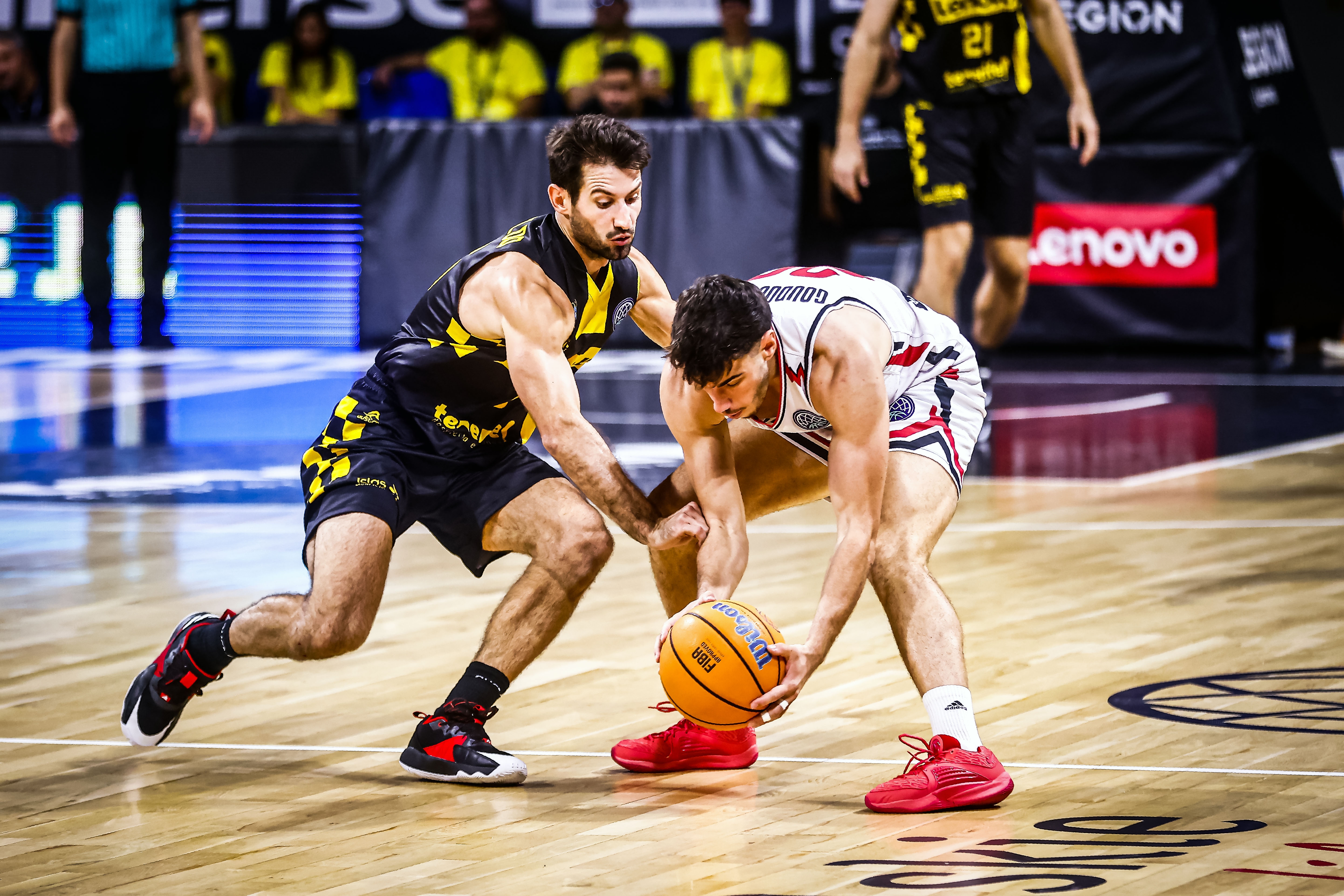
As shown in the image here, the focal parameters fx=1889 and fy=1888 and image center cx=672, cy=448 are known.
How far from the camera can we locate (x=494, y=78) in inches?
557

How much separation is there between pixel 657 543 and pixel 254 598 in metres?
2.36

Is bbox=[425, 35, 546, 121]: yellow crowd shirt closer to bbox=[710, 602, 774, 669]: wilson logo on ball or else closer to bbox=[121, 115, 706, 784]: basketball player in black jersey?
bbox=[121, 115, 706, 784]: basketball player in black jersey

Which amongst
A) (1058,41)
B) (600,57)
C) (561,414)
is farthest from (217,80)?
(561,414)

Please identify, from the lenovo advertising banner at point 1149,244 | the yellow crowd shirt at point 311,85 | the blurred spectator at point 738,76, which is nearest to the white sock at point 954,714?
the lenovo advertising banner at point 1149,244

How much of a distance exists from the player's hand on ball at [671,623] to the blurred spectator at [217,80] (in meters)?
11.1

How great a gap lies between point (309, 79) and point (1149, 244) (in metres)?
6.29

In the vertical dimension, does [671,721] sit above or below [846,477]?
below

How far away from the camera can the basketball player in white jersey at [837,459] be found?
13.1 ft

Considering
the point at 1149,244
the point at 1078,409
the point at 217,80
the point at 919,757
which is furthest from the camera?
the point at 217,80

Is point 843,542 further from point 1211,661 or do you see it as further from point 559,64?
point 559,64

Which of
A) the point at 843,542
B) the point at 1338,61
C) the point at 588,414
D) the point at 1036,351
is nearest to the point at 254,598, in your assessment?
the point at 843,542

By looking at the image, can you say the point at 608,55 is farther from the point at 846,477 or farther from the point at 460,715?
the point at 846,477

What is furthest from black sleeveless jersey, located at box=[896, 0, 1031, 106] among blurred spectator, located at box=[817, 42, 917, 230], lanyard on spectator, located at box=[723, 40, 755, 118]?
lanyard on spectator, located at box=[723, 40, 755, 118]

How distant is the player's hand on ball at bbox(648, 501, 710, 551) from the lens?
14.0 feet
